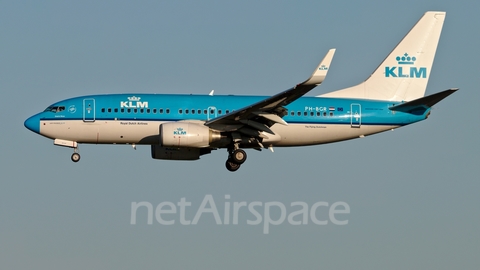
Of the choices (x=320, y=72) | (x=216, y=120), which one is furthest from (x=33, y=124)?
(x=320, y=72)

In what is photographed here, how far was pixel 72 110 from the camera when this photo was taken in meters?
52.8

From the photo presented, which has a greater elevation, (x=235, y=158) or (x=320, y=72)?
(x=320, y=72)

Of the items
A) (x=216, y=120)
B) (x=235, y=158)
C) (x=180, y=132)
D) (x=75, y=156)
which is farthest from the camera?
(x=75, y=156)

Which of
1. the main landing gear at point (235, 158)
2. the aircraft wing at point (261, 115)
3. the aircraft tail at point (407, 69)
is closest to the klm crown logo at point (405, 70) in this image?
the aircraft tail at point (407, 69)

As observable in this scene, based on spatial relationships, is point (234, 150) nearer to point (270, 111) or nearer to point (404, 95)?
point (270, 111)

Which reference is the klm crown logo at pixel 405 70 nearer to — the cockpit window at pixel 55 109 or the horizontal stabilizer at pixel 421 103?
the horizontal stabilizer at pixel 421 103

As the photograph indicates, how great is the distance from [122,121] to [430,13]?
18.9 m

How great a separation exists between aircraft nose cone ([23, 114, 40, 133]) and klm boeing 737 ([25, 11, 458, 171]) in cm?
5

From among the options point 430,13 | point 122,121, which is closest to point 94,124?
point 122,121

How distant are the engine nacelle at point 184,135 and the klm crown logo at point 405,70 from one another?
469 inches

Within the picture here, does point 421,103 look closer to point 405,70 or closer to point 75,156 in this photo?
point 405,70

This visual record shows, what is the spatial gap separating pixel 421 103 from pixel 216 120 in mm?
10797

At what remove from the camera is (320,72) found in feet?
148

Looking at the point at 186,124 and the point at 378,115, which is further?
the point at 378,115
